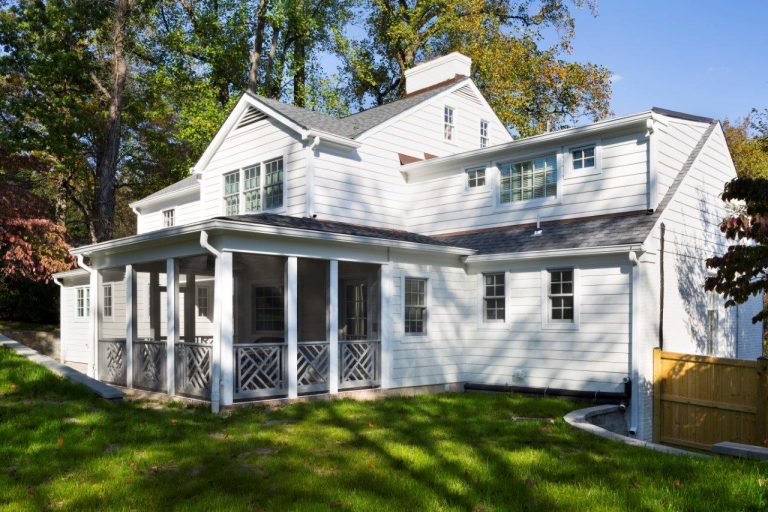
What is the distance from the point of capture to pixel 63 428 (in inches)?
340

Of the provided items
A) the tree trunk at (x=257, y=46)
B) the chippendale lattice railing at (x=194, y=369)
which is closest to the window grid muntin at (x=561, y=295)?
the chippendale lattice railing at (x=194, y=369)

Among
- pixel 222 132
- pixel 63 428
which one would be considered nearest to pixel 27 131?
pixel 222 132

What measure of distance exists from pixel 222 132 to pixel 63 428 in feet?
38.4

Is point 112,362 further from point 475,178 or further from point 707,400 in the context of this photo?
point 707,400

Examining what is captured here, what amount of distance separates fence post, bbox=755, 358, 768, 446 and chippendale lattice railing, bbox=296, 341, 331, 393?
7.52 m

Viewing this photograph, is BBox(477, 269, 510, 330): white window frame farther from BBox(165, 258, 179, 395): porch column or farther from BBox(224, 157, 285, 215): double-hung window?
BBox(165, 258, 179, 395): porch column

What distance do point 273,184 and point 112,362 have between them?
5.88 m

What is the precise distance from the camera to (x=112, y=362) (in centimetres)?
1512

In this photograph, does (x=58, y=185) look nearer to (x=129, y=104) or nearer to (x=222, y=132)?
(x=129, y=104)

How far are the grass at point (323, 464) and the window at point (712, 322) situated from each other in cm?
683

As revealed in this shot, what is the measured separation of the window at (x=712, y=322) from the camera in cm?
1519

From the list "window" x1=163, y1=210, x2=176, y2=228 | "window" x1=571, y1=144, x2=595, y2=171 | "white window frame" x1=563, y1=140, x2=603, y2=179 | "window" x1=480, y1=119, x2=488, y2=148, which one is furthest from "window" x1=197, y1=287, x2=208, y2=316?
"window" x1=571, y1=144, x2=595, y2=171

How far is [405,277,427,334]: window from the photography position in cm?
1449

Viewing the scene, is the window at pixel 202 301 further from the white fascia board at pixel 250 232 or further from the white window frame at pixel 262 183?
the white fascia board at pixel 250 232
